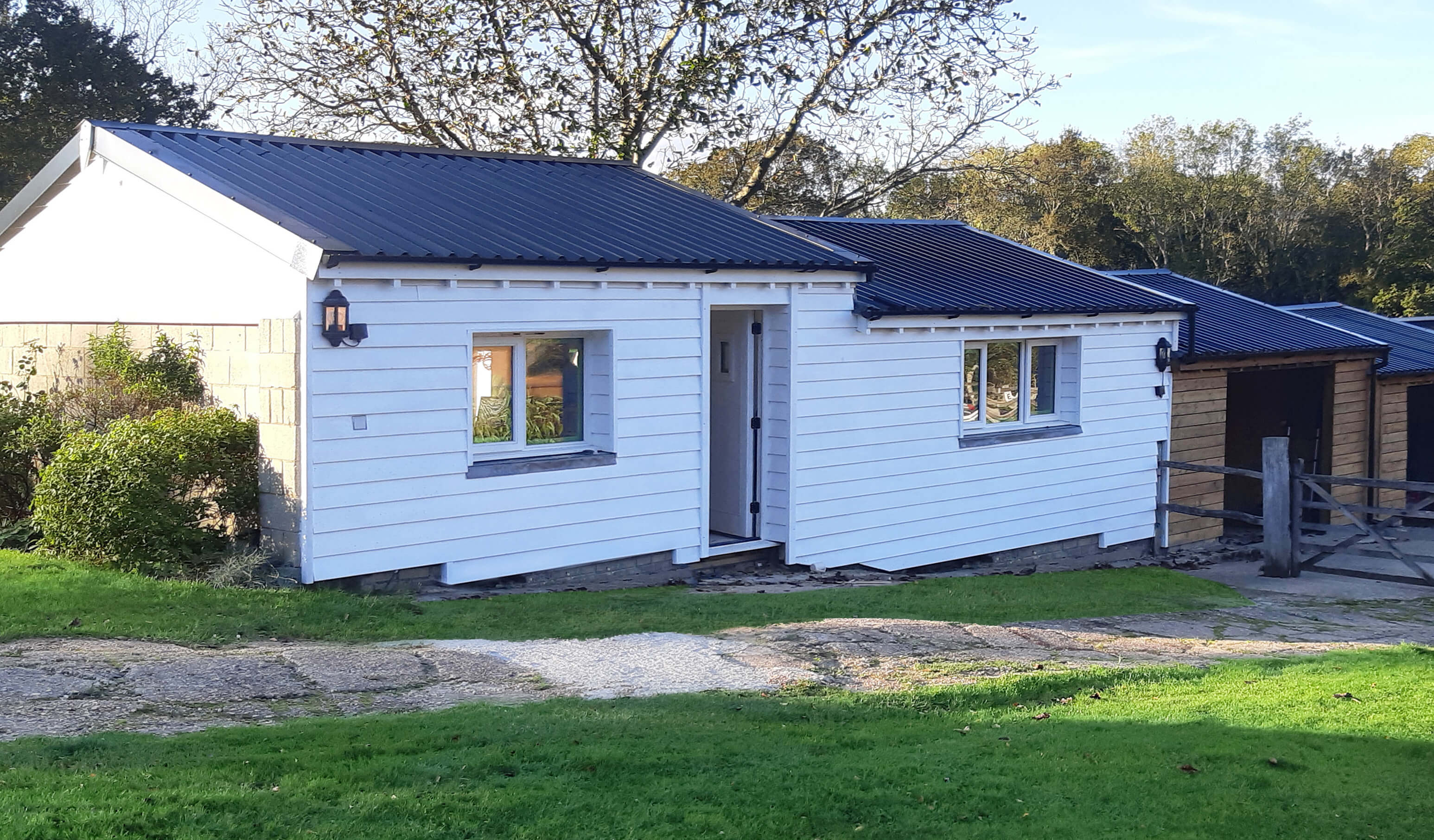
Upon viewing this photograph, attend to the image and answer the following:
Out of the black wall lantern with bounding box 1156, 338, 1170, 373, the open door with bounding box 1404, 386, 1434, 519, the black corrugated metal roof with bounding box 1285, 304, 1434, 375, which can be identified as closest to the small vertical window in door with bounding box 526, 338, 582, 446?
the black wall lantern with bounding box 1156, 338, 1170, 373

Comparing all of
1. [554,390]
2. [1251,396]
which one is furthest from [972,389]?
[1251,396]

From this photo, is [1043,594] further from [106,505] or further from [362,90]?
[362,90]

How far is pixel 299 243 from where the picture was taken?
10.2 meters

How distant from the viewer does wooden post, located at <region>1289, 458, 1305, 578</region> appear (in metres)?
16.5

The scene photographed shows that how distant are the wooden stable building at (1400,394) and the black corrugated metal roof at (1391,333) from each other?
0.02m

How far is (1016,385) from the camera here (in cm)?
1656

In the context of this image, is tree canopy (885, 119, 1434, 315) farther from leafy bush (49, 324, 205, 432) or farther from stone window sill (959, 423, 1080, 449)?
leafy bush (49, 324, 205, 432)

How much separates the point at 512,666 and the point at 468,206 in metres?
5.40

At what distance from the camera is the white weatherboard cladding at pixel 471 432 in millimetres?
10531

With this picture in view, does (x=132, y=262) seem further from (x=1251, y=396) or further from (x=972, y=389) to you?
(x=1251, y=396)

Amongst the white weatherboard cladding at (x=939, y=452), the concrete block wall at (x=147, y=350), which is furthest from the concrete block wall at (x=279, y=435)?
the white weatherboard cladding at (x=939, y=452)

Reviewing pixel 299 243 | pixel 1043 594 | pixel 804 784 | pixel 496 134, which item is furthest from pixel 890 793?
pixel 496 134

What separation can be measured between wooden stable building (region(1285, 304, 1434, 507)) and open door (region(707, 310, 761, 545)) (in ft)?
36.8

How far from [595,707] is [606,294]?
5.50 m
